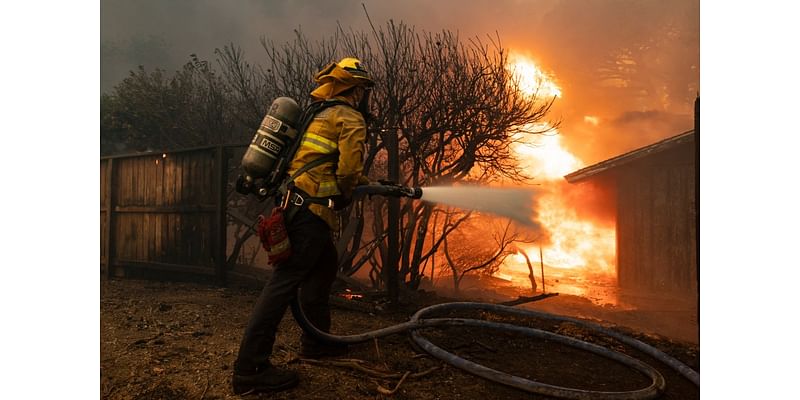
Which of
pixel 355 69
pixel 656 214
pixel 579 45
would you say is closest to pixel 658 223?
pixel 656 214

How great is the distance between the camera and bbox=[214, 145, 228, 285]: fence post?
6520mm

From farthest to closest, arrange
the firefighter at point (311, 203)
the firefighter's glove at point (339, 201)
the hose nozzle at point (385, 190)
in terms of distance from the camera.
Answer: the hose nozzle at point (385, 190) → the firefighter's glove at point (339, 201) → the firefighter at point (311, 203)

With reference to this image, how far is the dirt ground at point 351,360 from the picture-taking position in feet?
9.39

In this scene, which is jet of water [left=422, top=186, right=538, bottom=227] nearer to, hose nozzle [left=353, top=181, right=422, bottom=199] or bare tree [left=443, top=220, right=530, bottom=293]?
hose nozzle [left=353, top=181, right=422, bottom=199]

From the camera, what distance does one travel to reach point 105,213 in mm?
7664

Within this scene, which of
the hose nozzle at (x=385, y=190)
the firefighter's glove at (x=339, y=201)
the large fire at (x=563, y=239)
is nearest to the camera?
the firefighter's glove at (x=339, y=201)

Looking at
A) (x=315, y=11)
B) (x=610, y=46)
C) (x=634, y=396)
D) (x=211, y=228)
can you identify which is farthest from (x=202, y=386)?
(x=610, y=46)

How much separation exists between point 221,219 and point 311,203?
13.5 ft

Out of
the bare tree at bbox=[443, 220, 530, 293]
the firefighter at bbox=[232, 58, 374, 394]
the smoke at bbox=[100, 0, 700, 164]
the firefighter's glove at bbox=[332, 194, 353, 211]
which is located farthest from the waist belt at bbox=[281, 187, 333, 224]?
the bare tree at bbox=[443, 220, 530, 293]

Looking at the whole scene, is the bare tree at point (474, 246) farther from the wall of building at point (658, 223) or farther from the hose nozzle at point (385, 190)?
the hose nozzle at point (385, 190)

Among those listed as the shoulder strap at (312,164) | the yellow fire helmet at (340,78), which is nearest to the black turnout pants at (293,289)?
the shoulder strap at (312,164)

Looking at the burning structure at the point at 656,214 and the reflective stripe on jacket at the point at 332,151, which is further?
the burning structure at the point at 656,214

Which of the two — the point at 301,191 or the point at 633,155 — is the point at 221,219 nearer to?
the point at 301,191

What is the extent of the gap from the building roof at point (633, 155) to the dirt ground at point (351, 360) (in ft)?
27.0
